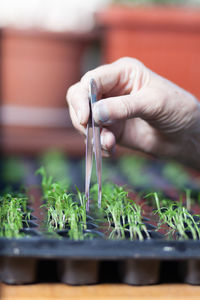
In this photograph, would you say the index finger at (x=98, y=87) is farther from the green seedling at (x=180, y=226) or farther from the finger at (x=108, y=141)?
the green seedling at (x=180, y=226)

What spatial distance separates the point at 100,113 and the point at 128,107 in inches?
3.4

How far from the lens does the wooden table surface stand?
2.29ft

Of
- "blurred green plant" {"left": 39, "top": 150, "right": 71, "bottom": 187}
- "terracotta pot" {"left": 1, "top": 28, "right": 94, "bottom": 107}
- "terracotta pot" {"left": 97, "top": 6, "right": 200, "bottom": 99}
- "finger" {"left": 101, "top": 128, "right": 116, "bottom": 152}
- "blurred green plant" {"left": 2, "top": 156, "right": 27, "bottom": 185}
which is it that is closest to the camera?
"finger" {"left": 101, "top": 128, "right": 116, "bottom": 152}

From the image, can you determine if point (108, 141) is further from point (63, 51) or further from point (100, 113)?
point (63, 51)

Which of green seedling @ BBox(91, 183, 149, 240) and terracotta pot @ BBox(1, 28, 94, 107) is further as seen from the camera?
terracotta pot @ BBox(1, 28, 94, 107)

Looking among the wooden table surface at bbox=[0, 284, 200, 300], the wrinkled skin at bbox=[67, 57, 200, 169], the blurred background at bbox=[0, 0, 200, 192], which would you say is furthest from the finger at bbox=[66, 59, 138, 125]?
the blurred background at bbox=[0, 0, 200, 192]

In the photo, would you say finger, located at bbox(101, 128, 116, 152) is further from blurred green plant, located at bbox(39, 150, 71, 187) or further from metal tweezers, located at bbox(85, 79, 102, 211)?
blurred green plant, located at bbox(39, 150, 71, 187)

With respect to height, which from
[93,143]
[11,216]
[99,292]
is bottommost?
[99,292]

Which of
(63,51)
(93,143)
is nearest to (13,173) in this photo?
(93,143)

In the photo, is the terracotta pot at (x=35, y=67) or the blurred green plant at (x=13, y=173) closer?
the blurred green plant at (x=13, y=173)

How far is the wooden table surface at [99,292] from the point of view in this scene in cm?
70

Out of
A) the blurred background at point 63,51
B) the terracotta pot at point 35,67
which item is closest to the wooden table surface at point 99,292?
the blurred background at point 63,51

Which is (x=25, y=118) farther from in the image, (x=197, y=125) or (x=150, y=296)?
(x=150, y=296)

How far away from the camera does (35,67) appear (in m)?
2.83
